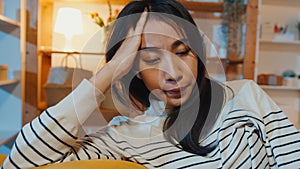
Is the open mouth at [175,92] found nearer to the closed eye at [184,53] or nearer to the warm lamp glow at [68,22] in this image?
the closed eye at [184,53]

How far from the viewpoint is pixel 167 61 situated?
1.88 feet

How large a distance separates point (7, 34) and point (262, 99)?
4.67ft

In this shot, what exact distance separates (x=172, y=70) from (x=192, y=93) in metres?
0.09

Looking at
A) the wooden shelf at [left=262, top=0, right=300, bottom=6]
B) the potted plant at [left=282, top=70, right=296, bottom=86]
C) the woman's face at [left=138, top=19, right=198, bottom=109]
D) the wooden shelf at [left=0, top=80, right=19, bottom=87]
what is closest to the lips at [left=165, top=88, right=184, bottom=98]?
the woman's face at [left=138, top=19, right=198, bottom=109]

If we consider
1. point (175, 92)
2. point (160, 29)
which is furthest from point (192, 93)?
point (160, 29)

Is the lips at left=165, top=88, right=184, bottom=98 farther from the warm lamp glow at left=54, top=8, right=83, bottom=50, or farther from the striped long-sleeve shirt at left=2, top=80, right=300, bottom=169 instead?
the warm lamp glow at left=54, top=8, right=83, bottom=50

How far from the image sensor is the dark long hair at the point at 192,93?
0.63 meters

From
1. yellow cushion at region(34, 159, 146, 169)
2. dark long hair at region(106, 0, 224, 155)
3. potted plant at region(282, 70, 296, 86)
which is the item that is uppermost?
dark long hair at region(106, 0, 224, 155)

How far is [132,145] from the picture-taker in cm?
68

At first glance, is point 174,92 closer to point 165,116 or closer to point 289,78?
point 165,116

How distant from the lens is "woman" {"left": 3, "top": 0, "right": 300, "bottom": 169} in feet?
1.96

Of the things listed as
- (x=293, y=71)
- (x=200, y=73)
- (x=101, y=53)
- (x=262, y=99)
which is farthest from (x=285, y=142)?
(x=293, y=71)

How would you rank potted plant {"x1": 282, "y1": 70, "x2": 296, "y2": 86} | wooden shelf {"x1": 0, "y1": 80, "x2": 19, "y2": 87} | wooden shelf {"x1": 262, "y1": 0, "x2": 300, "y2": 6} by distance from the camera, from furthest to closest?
wooden shelf {"x1": 262, "y1": 0, "x2": 300, "y2": 6} < potted plant {"x1": 282, "y1": 70, "x2": 296, "y2": 86} < wooden shelf {"x1": 0, "y1": 80, "x2": 19, "y2": 87}

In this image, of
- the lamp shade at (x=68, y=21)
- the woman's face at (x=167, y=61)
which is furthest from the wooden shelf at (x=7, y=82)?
the woman's face at (x=167, y=61)
